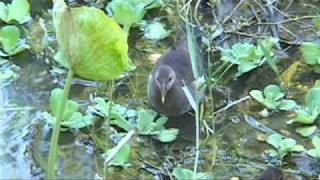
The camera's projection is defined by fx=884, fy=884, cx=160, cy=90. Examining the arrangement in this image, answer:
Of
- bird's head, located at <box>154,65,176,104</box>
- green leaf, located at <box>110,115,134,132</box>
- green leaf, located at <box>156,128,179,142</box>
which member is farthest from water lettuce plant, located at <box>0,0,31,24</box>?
green leaf, located at <box>156,128,179,142</box>

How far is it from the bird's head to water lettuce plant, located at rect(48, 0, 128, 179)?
1.30 metres

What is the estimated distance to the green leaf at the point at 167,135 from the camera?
13.2 ft

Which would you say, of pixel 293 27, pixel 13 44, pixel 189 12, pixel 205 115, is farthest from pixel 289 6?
pixel 13 44

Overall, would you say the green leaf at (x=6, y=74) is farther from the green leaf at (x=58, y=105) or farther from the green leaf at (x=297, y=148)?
the green leaf at (x=297, y=148)

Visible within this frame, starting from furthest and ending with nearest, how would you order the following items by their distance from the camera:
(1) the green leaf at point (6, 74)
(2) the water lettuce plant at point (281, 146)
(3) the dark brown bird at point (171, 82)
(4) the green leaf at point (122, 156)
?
(1) the green leaf at point (6, 74) < (3) the dark brown bird at point (171, 82) < (2) the water lettuce plant at point (281, 146) < (4) the green leaf at point (122, 156)

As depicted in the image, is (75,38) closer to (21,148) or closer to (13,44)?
Result: (21,148)

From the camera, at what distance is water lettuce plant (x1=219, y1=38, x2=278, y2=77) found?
4.59 metres

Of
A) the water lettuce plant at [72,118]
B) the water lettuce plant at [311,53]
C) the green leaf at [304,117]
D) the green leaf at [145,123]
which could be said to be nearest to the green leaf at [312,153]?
the green leaf at [304,117]

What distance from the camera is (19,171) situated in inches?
149

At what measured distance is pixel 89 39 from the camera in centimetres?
296

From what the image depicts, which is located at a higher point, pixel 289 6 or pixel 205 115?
pixel 289 6

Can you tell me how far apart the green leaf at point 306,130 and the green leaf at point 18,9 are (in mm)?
1788

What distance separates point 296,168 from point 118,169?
0.77 meters

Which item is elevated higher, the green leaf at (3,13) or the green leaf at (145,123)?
the green leaf at (3,13)
